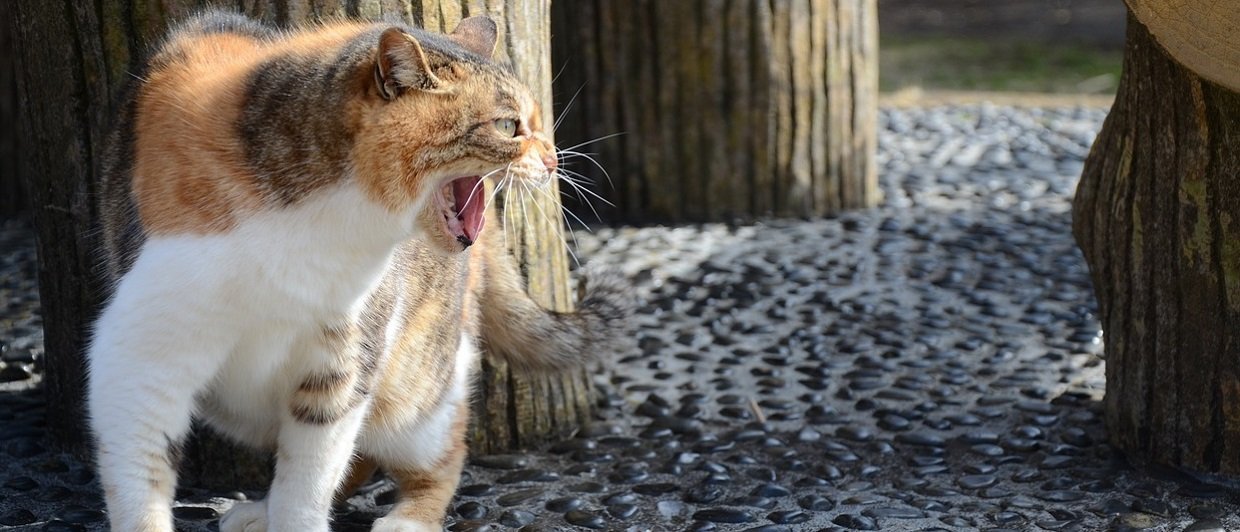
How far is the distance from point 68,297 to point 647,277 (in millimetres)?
2234

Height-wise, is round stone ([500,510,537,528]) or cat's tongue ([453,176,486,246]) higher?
cat's tongue ([453,176,486,246])

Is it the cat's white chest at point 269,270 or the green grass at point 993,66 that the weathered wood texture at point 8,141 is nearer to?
the cat's white chest at point 269,270

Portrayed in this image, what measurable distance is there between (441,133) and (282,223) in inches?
12.6

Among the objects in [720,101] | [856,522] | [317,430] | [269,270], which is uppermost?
[720,101]

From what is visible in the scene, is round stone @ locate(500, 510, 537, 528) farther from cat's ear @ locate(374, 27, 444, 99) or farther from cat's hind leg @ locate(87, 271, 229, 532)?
cat's ear @ locate(374, 27, 444, 99)

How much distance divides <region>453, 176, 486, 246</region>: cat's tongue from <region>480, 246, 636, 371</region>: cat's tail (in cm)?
79

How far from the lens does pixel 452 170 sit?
2402 millimetres

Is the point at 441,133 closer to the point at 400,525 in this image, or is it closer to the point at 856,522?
the point at 400,525

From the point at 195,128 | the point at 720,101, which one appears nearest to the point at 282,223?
the point at 195,128

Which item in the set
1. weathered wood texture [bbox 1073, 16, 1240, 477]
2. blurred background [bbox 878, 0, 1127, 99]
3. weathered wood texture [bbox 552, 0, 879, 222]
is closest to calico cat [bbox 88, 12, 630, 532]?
weathered wood texture [bbox 1073, 16, 1240, 477]

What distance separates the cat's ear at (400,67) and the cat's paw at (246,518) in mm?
1062

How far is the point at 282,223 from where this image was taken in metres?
2.37

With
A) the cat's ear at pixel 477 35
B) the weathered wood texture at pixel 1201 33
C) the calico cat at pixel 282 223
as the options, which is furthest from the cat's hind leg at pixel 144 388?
the weathered wood texture at pixel 1201 33

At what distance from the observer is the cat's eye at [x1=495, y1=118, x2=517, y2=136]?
243cm
